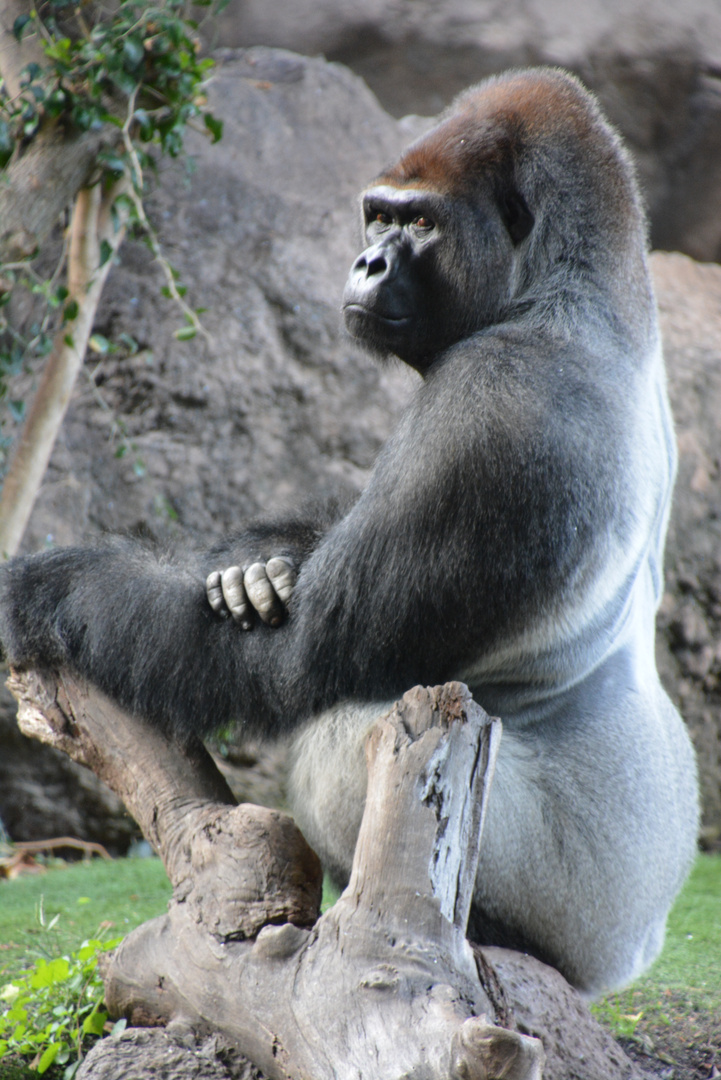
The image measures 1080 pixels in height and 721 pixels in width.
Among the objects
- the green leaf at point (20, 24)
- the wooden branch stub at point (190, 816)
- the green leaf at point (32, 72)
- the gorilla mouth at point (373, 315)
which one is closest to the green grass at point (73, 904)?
the wooden branch stub at point (190, 816)

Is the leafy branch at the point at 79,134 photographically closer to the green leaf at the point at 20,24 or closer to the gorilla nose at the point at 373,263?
the green leaf at the point at 20,24

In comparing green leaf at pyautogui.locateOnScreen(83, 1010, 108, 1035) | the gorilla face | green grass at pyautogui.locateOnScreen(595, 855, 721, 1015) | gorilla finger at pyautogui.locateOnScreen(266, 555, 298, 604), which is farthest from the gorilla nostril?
green grass at pyautogui.locateOnScreen(595, 855, 721, 1015)

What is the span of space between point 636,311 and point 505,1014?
1346 millimetres

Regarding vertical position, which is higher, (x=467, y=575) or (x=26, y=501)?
(x=467, y=575)

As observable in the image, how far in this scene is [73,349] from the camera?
3.38 m

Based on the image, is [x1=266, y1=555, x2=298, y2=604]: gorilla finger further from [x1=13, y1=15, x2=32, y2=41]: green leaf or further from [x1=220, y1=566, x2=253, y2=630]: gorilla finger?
[x1=13, y1=15, x2=32, y2=41]: green leaf

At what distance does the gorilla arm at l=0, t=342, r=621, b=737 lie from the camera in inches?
71.2

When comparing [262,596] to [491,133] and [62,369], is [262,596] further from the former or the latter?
[62,369]

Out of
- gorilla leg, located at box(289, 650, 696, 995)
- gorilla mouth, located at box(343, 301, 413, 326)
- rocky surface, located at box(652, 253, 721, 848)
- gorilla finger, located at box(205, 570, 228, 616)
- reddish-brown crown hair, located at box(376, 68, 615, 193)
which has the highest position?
reddish-brown crown hair, located at box(376, 68, 615, 193)

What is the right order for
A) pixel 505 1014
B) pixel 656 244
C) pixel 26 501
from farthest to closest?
pixel 656 244
pixel 26 501
pixel 505 1014

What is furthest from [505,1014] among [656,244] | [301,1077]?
[656,244]

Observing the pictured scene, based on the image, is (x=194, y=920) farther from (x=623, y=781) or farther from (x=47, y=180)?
(x=47, y=180)

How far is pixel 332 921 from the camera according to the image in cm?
153

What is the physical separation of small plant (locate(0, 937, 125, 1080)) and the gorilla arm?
20.3 inches
